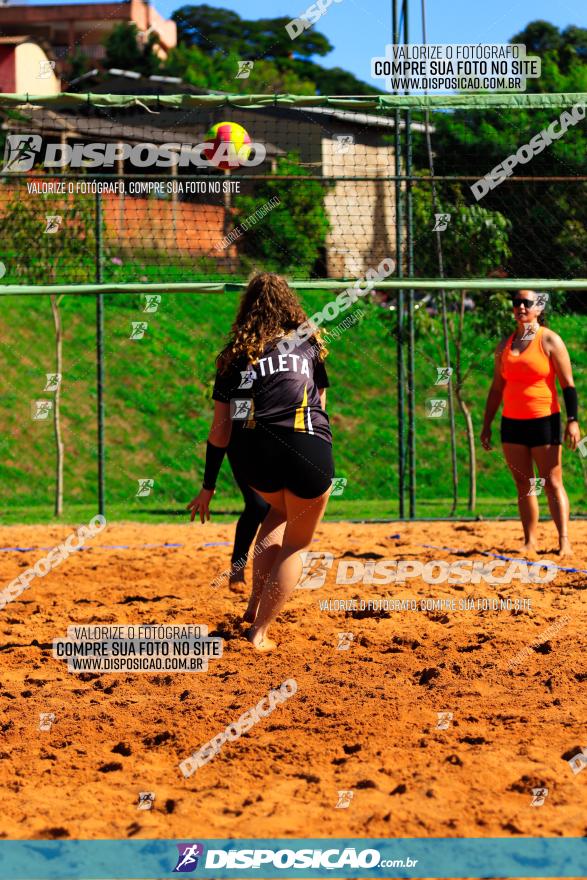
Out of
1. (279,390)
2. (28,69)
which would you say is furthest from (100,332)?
(28,69)

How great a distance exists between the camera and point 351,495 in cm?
1380

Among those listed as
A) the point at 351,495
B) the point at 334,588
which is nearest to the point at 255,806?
the point at 334,588

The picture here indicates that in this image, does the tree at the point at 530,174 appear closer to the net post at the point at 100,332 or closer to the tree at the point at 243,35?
the net post at the point at 100,332

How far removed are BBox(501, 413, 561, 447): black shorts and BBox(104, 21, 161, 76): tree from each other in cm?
4057

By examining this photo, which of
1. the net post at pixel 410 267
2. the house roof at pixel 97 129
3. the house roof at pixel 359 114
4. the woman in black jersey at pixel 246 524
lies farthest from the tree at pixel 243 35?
the woman in black jersey at pixel 246 524

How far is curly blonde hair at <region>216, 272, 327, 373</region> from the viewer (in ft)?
17.7

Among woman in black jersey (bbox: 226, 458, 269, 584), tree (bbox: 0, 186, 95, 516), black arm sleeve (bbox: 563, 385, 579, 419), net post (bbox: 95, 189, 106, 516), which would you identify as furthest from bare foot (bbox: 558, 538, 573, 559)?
tree (bbox: 0, 186, 95, 516)

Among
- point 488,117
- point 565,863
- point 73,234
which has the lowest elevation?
point 565,863

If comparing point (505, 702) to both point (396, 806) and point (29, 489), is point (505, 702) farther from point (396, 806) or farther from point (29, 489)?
point (29, 489)

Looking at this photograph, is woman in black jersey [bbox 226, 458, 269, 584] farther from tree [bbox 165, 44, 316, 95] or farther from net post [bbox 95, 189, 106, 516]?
tree [bbox 165, 44, 316, 95]

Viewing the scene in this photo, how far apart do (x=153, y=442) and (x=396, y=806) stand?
11.3 metres

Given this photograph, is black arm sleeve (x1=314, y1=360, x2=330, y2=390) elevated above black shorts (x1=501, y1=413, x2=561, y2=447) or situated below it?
above

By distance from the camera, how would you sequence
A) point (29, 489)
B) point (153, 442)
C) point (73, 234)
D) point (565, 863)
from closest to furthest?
point (565, 863) < point (73, 234) < point (29, 489) < point (153, 442)

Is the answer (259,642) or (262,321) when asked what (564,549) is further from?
(262,321)
